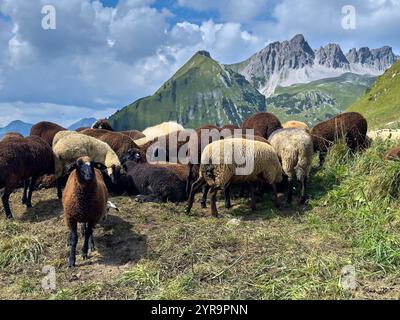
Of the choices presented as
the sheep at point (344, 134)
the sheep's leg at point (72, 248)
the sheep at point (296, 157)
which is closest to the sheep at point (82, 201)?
the sheep's leg at point (72, 248)

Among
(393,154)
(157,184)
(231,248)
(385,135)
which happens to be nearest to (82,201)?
(231,248)

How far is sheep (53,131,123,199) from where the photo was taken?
12.1 meters

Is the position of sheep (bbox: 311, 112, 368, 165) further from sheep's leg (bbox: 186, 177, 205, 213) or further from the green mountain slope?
the green mountain slope

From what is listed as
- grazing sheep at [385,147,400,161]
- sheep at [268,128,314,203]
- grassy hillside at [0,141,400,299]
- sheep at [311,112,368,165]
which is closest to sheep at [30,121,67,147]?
grassy hillside at [0,141,400,299]

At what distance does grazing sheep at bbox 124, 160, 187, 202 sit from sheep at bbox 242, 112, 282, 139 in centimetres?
350

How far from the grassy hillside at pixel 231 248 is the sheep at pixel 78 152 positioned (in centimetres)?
116

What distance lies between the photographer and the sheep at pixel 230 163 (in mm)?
10391

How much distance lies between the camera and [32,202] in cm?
1184

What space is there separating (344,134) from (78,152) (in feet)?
28.7

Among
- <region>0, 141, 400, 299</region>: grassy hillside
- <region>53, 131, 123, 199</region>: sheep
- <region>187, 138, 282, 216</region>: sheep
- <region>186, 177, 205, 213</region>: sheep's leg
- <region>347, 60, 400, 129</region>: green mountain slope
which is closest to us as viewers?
<region>0, 141, 400, 299</region>: grassy hillside

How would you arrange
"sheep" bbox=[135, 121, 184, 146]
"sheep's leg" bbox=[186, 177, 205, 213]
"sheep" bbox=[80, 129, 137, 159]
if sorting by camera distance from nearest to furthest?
"sheep's leg" bbox=[186, 177, 205, 213] < "sheep" bbox=[80, 129, 137, 159] < "sheep" bbox=[135, 121, 184, 146]

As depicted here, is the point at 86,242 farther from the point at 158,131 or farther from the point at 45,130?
the point at 158,131

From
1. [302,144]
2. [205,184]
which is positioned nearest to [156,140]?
[205,184]
